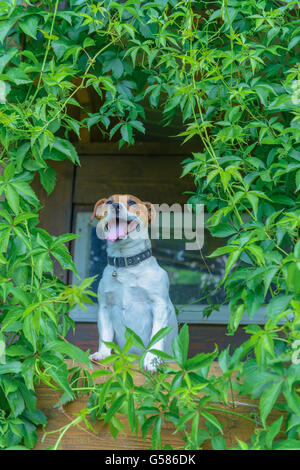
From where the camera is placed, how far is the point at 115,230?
2.05 m

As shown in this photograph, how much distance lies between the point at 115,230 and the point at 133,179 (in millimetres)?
970

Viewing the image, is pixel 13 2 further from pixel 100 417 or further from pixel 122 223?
pixel 100 417

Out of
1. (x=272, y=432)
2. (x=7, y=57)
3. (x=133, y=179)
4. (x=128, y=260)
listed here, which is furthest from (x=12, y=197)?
(x=133, y=179)

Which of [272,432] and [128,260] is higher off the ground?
[128,260]

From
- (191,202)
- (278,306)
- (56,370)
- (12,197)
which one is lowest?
(56,370)

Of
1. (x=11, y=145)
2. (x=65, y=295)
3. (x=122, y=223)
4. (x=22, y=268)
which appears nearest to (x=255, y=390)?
(x=65, y=295)

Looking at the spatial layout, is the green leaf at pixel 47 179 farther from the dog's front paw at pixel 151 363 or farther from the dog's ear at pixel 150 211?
the dog's front paw at pixel 151 363

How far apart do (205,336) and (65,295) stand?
1.44 m

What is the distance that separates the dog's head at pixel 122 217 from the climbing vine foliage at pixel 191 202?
8.8 inches

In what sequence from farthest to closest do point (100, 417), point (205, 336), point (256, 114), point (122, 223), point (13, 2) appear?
1. point (205, 336)
2. point (122, 223)
3. point (256, 114)
4. point (13, 2)
5. point (100, 417)

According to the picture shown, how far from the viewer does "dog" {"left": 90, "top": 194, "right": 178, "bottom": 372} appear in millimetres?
2020

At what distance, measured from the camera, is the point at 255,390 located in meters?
1.38

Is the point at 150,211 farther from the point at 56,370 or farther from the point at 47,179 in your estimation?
the point at 56,370
